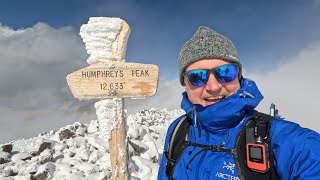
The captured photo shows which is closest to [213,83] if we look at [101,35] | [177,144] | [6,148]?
[177,144]

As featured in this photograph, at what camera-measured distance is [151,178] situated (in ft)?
28.8

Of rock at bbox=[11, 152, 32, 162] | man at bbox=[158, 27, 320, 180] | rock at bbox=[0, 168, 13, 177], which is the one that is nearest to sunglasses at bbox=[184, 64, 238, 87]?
man at bbox=[158, 27, 320, 180]

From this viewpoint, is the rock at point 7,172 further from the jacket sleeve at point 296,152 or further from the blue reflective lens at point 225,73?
the jacket sleeve at point 296,152

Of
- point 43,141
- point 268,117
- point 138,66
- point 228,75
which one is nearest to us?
point 268,117

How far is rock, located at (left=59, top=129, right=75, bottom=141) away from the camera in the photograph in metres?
10.7

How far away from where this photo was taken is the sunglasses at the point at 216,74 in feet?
8.59

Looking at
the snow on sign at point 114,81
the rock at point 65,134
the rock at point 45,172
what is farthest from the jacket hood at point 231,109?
the rock at point 65,134

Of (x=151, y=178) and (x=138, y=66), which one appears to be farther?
(x=151, y=178)

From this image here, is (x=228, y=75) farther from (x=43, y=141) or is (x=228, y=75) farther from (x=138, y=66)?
(x=43, y=141)

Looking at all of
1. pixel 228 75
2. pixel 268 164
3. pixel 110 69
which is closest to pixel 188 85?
pixel 228 75

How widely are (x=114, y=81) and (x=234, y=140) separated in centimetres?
222

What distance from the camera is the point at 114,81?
13.7 feet

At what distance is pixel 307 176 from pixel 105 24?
3517 millimetres

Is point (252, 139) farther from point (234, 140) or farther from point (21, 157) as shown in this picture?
point (21, 157)
